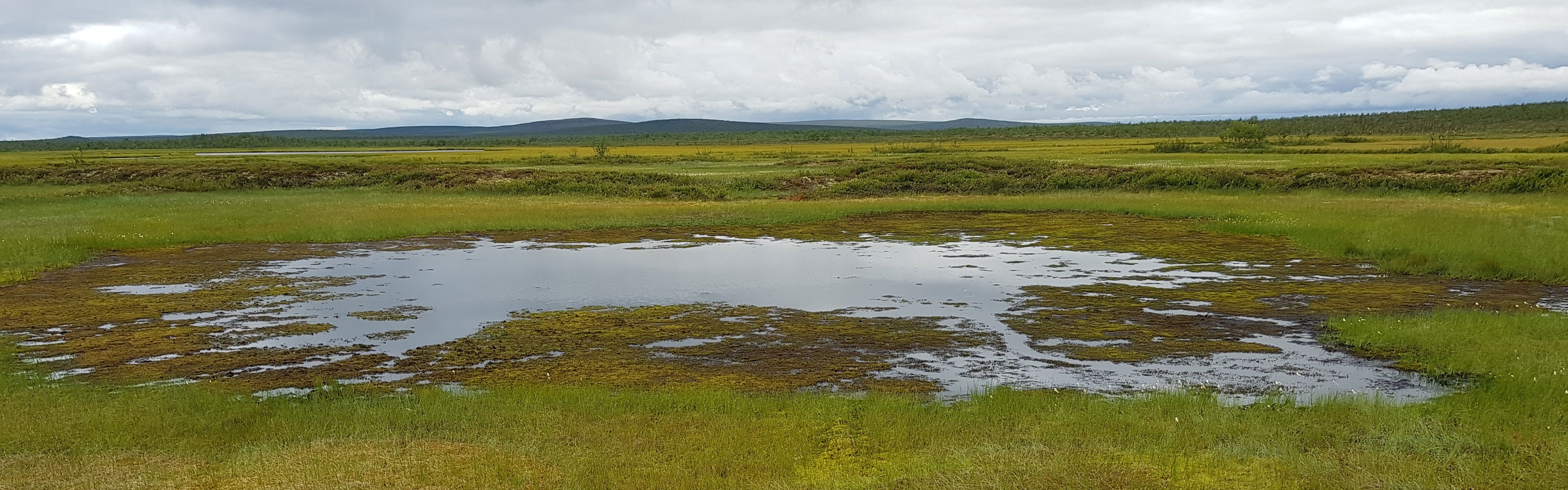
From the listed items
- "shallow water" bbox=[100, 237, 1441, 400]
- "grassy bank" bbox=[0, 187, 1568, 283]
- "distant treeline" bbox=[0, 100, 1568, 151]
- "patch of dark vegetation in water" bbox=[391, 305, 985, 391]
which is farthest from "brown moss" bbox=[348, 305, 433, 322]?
"distant treeline" bbox=[0, 100, 1568, 151]

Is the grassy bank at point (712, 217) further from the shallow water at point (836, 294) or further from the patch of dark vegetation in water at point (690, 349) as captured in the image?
the patch of dark vegetation in water at point (690, 349)

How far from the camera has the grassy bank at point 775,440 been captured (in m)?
7.77

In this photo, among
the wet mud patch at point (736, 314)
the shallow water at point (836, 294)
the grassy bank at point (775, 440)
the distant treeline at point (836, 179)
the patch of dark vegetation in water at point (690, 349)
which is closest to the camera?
the grassy bank at point (775, 440)

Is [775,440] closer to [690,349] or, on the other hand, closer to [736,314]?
[690,349]

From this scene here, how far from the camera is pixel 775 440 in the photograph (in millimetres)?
9211

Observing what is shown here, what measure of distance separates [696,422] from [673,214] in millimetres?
25582

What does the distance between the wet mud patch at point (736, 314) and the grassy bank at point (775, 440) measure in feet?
3.98

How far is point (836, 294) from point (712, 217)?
15.8m

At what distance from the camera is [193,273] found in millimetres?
21297

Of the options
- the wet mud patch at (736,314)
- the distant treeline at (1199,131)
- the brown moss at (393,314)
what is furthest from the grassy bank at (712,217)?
the distant treeline at (1199,131)

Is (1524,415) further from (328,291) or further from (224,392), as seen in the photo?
(328,291)

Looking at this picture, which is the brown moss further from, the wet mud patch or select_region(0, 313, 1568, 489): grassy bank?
select_region(0, 313, 1568, 489): grassy bank

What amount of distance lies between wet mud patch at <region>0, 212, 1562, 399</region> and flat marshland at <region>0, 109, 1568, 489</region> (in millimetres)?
106

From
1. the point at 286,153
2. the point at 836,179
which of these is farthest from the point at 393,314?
the point at 286,153
